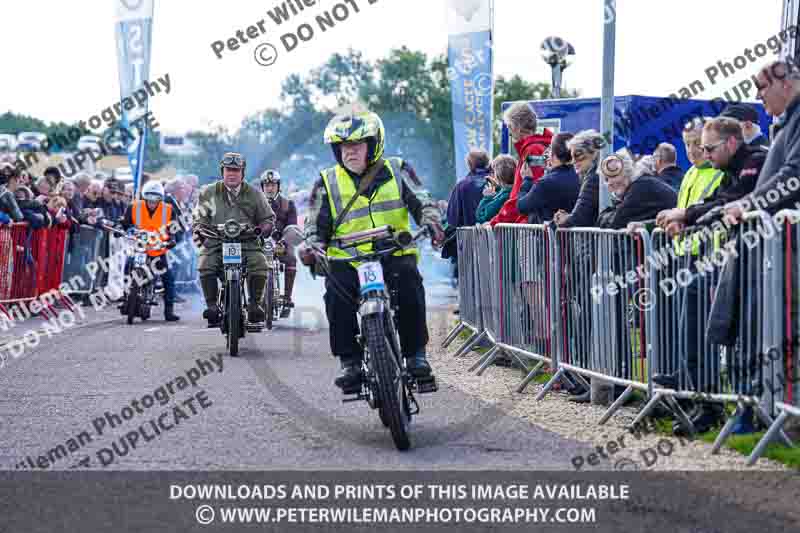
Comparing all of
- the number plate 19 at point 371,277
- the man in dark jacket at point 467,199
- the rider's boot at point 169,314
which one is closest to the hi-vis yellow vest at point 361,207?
the number plate 19 at point 371,277

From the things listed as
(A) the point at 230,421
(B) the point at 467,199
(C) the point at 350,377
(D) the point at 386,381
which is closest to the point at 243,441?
(C) the point at 350,377

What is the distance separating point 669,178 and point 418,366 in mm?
4889

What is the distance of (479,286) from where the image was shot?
1260 cm

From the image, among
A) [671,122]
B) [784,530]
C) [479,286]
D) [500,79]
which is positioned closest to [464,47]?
[671,122]

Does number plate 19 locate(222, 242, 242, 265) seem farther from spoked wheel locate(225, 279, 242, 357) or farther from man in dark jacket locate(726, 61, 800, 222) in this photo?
man in dark jacket locate(726, 61, 800, 222)

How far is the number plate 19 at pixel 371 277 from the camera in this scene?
300 inches

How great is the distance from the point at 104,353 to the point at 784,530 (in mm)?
9381

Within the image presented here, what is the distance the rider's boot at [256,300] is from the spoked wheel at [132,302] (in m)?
3.86

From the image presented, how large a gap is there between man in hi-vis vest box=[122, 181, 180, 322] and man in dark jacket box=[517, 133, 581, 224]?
8.51 meters

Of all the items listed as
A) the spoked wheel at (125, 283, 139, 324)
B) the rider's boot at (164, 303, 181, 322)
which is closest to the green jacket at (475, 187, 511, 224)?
the spoked wheel at (125, 283, 139, 324)

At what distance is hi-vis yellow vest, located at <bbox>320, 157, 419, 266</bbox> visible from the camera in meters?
8.06

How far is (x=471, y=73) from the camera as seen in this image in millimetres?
21266

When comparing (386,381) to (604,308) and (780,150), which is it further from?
(780,150)

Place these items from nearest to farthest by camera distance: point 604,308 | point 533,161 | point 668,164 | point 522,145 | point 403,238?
point 403,238, point 604,308, point 533,161, point 522,145, point 668,164
